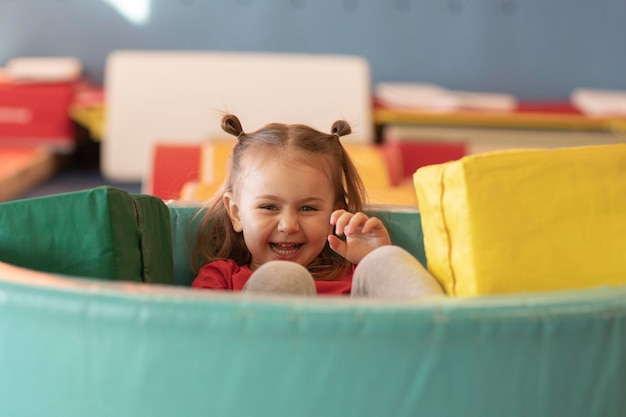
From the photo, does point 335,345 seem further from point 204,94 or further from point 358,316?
point 204,94

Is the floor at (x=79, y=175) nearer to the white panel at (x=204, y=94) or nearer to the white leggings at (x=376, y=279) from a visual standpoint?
the white panel at (x=204, y=94)

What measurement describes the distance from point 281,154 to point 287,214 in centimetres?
10

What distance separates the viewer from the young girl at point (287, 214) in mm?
1445

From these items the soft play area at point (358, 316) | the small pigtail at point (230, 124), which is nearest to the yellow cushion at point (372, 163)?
the soft play area at point (358, 316)

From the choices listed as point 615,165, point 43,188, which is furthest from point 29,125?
point 615,165

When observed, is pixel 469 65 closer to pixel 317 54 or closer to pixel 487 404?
pixel 317 54

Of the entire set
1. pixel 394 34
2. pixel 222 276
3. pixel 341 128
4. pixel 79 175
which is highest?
pixel 394 34

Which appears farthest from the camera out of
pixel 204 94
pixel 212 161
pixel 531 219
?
pixel 204 94

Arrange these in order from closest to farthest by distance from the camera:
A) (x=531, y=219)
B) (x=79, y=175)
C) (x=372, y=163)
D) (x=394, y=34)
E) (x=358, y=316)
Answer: (x=358, y=316) → (x=531, y=219) → (x=372, y=163) → (x=79, y=175) → (x=394, y=34)

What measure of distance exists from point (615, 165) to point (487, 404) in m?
0.36

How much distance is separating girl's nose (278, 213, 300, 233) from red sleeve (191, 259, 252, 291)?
121 millimetres

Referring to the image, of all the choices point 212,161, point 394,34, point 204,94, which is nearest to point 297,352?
point 212,161

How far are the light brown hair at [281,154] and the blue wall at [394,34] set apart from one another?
271 centimetres

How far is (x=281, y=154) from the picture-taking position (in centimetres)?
149
